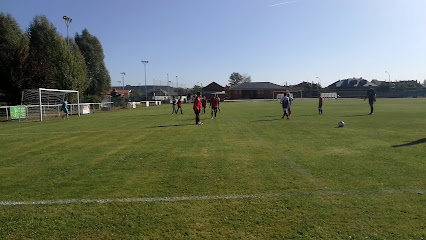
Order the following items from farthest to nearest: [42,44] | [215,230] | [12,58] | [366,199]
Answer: [42,44] → [12,58] → [366,199] → [215,230]

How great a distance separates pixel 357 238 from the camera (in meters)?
3.81

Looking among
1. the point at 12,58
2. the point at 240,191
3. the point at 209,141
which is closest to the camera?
the point at 240,191

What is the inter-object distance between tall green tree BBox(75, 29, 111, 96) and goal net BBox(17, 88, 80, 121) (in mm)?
31461

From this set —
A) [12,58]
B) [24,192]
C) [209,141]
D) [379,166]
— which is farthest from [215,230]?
[12,58]

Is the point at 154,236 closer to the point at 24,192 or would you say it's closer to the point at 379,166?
the point at 24,192

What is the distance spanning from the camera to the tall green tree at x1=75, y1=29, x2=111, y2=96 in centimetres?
6750

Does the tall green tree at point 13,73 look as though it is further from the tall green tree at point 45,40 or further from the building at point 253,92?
the building at point 253,92

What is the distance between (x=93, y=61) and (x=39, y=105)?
4172 centimetres

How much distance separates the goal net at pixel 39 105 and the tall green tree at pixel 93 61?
3146 centimetres

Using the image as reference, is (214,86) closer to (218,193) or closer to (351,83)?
(351,83)

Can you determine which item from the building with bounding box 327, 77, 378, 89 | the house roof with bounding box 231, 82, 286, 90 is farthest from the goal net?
the building with bounding box 327, 77, 378, 89

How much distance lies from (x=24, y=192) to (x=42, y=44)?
52.9m

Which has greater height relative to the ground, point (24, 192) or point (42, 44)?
point (42, 44)

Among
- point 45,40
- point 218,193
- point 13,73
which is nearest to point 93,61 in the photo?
point 45,40
